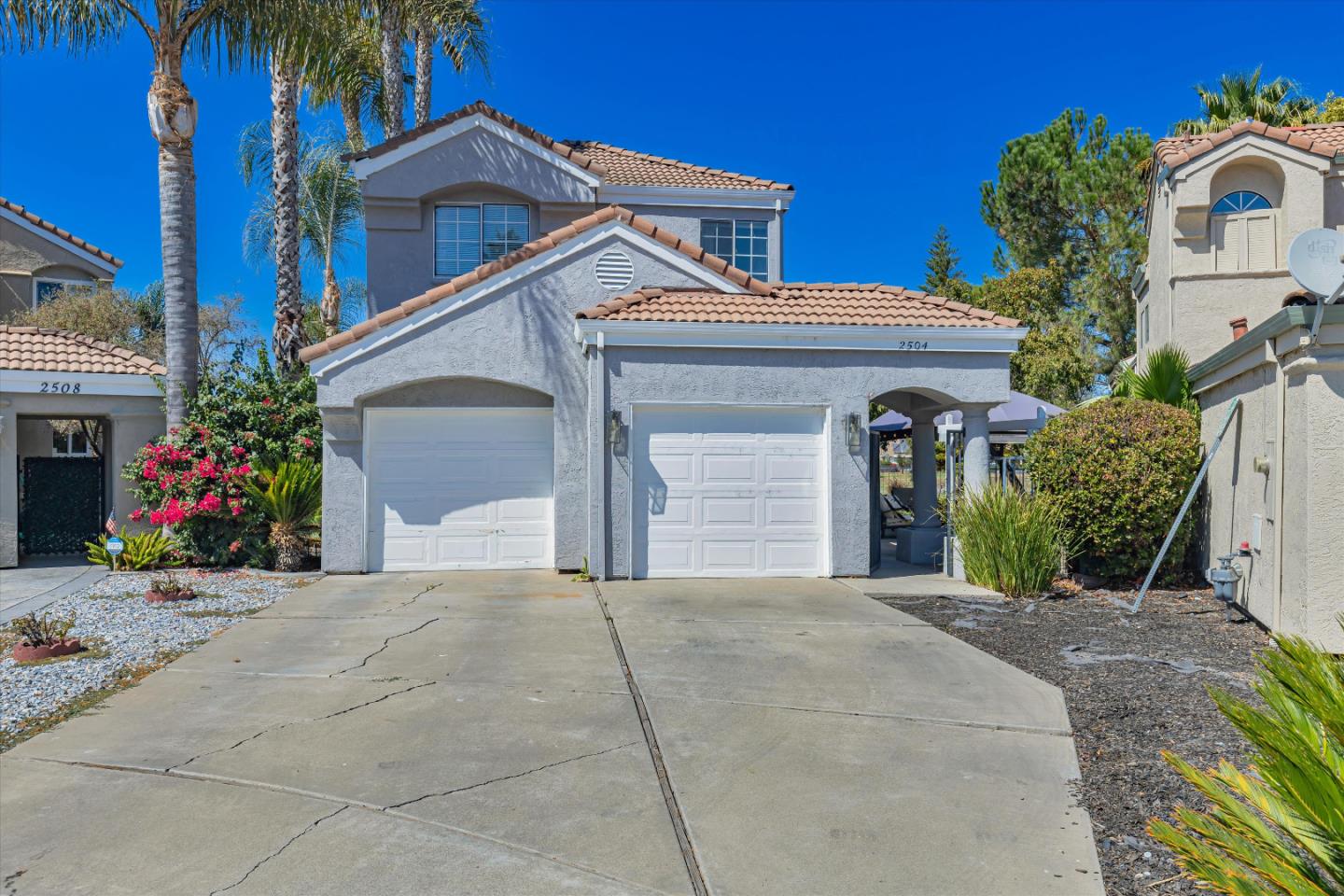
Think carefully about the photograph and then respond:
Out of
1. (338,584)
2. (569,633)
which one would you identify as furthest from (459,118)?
(569,633)

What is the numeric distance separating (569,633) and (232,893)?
5321 mm

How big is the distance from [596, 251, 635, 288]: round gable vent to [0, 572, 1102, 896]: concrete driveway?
21.4ft

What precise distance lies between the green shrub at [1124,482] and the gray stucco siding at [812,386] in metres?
1.45

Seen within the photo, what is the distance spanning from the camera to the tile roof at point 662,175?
61.4ft

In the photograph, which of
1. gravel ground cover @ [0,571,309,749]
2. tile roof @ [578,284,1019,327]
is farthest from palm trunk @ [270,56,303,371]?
tile roof @ [578,284,1019,327]

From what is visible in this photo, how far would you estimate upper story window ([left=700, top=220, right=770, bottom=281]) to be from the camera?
62.4 feet

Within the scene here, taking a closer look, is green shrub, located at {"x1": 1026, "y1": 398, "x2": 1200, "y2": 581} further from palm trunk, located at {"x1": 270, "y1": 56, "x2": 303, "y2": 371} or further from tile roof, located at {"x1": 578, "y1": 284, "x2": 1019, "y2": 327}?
palm trunk, located at {"x1": 270, "y1": 56, "x2": 303, "y2": 371}

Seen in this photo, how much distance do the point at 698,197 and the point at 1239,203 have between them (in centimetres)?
1050

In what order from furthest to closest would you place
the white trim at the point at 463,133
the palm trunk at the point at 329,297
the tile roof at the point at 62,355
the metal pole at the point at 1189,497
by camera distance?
the palm trunk at the point at 329,297 → the white trim at the point at 463,133 → the tile roof at the point at 62,355 → the metal pole at the point at 1189,497

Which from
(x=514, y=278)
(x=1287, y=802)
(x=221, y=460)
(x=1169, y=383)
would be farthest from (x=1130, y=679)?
(x=221, y=460)

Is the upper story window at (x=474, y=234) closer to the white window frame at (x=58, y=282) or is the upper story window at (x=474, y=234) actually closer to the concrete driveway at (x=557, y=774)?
the concrete driveway at (x=557, y=774)

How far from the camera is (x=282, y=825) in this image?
4.47m

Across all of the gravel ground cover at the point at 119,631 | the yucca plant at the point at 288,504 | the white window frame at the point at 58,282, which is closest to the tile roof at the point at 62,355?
the yucca plant at the point at 288,504

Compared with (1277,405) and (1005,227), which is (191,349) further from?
(1005,227)
